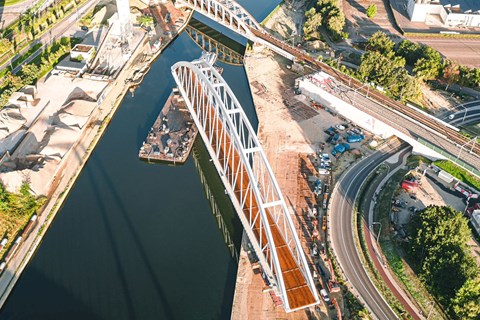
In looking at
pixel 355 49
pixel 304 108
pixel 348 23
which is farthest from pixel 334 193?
pixel 348 23

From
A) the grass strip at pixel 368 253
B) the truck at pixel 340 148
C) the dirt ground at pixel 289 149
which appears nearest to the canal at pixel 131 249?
the dirt ground at pixel 289 149

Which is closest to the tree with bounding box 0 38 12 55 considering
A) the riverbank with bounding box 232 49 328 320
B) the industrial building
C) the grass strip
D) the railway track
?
the riverbank with bounding box 232 49 328 320

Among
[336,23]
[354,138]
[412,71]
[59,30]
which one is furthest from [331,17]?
[59,30]

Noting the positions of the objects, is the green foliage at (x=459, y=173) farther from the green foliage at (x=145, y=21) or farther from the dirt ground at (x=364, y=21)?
the green foliage at (x=145, y=21)

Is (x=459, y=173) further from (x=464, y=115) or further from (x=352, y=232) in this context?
(x=352, y=232)

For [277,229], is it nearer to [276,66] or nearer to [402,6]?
[276,66]
